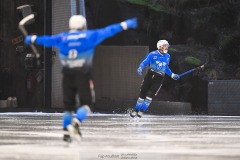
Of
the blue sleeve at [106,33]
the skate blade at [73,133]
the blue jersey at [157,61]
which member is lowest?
the skate blade at [73,133]

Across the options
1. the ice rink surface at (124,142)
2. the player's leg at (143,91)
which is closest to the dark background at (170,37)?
the player's leg at (143,91)

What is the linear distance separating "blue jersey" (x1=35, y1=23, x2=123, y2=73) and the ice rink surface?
129cm

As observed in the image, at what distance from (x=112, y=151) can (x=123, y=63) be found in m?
14.7

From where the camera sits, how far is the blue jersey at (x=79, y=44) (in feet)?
34.9

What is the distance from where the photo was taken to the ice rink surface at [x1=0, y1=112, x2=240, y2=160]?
9898 millimetres

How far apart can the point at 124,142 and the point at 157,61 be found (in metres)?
8.02

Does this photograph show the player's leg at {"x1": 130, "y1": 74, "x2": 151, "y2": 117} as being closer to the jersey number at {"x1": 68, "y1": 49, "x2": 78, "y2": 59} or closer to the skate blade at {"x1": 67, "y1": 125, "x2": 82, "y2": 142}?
the jersey number at {"x1": 68, "y1": 49, "x2": 78, "y2": 59}

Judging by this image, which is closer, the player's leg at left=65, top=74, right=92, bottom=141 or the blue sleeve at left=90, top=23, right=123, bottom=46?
the blue sleeve at left=90, top=23, right=123, bottom=46

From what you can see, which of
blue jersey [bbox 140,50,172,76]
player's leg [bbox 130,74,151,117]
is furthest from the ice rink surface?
blue jersey [bbox 140,50,172,76]

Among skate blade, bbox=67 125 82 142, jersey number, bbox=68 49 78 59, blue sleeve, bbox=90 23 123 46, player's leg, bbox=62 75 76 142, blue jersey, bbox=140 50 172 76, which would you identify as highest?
blue sleeve, bbox=90 23 123 46

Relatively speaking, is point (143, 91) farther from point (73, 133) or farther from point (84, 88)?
point (73, 133)

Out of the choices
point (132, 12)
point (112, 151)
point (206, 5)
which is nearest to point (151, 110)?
point (132, 12)

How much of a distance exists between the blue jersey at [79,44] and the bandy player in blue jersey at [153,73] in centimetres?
892

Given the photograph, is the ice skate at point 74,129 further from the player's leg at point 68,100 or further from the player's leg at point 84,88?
the player's leg at point 84,88
